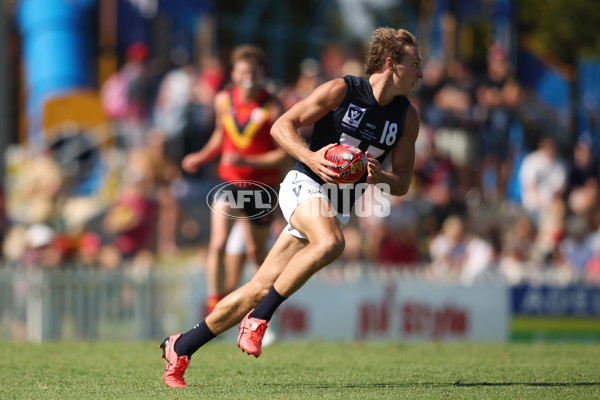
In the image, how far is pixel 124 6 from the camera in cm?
1992

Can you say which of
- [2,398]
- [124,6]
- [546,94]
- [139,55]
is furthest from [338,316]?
[546,94]

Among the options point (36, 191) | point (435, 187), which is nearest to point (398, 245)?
point (435, 187)

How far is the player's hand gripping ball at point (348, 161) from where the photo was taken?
642cm

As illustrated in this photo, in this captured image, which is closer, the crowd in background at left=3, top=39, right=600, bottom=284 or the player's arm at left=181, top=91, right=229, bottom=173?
the player's arm at left=181, top=91, right=229, bottom=173

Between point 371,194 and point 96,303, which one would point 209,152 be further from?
point 371,194

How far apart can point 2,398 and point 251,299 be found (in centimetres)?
170

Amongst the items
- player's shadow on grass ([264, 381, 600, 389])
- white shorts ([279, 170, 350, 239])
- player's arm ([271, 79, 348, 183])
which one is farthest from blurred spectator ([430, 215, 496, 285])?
player's arm ([271, 79, 348, 183])

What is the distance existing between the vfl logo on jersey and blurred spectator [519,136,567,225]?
11.6 metres

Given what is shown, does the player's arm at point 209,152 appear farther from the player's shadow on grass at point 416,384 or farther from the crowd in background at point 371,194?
the crowd in background at point 371,194

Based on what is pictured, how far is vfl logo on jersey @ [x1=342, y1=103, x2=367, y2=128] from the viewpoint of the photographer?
22.4ft

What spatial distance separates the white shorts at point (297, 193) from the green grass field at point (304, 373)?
1147 mm

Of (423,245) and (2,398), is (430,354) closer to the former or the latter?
(2,398)

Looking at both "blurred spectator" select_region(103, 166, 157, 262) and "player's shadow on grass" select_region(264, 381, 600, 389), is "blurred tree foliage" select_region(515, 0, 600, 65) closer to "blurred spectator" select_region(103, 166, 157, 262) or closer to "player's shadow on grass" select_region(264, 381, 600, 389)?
"blurred spectator" select_region(103, 166, 157, 262)

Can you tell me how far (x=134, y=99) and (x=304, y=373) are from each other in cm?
979
